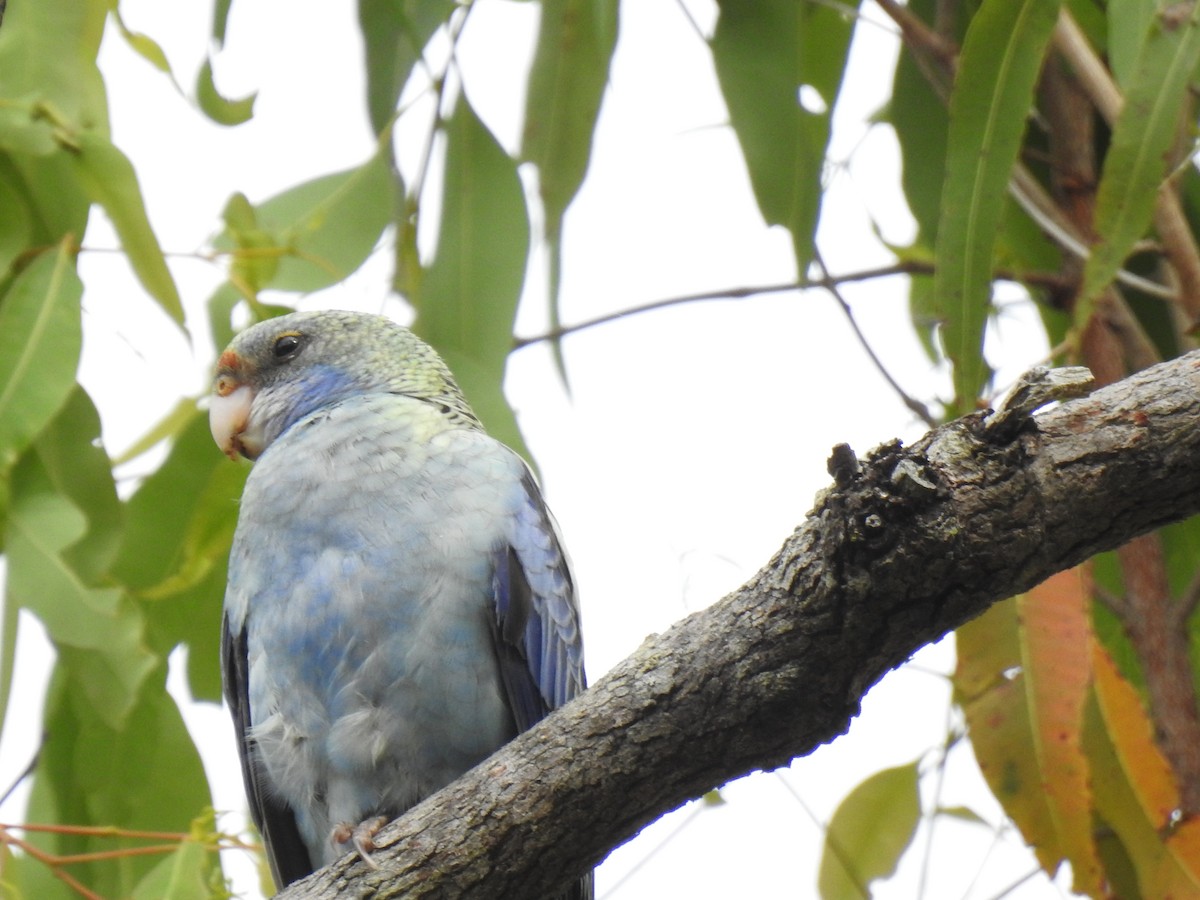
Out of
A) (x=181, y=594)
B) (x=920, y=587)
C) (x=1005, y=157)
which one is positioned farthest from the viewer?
(x=181, y=594)

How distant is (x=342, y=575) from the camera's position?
272 cm

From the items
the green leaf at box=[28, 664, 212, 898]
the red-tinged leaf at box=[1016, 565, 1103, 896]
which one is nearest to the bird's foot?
the green leaf at box=[28, 664, 212, 898]

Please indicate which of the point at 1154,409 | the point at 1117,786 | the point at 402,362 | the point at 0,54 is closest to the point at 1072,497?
the point at 1154,409

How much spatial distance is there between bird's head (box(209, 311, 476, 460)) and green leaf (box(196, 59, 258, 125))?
53 cm

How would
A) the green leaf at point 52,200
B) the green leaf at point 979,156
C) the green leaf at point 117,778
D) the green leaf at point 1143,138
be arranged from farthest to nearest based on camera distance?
the green leaf at point 117,778
the green leaf at point 52,200
the green leaf at point 979,156
the green leaf at point 1143,138

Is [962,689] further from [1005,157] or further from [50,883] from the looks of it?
[50,883]

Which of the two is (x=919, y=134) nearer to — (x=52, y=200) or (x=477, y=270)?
Result: (x=477, y=270)

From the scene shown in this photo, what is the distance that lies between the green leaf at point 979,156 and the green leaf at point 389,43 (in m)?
1.36

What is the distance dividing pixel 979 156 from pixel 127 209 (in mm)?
1774

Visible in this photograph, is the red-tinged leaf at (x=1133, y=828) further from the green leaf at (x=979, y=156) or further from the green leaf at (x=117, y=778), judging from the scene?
the green leaf at (x=117, y=778)

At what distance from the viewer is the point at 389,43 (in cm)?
351

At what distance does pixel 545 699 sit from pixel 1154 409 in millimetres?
1479

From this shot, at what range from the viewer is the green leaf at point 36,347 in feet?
9.05

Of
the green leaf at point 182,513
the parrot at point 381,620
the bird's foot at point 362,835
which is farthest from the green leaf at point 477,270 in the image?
the bird's foot at point 362,835
